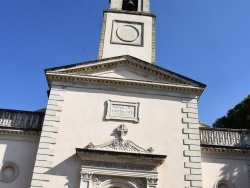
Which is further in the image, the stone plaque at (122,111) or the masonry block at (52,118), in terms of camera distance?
the stone plaque at (122,111)

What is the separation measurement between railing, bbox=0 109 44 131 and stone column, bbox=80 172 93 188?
125 inches

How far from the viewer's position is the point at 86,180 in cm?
1249

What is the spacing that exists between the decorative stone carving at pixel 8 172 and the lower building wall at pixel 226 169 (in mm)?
7700

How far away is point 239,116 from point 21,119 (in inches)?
622

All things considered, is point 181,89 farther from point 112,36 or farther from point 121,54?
point 112,36

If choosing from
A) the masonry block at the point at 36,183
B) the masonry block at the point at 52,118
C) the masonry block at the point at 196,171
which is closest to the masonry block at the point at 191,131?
the masonry block at the point at 196,171

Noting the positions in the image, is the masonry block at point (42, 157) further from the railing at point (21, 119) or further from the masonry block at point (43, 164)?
the railing at point (21, 119)

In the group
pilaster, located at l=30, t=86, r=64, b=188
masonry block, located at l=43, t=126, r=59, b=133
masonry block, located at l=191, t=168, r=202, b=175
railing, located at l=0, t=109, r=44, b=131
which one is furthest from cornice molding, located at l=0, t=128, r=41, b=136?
masonry block, located at l=191, t=168, r=202, b=175

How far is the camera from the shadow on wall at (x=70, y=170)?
1259cm

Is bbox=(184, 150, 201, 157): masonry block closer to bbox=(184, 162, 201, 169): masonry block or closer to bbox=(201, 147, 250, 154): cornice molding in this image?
bbox=(184, 162, 201, 169): masonry block

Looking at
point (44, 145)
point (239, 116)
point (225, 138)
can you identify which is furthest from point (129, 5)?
point (239, 116)

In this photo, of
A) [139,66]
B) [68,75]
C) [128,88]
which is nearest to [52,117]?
[68,75]

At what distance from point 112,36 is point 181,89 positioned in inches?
194

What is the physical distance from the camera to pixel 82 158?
12.9 metres
